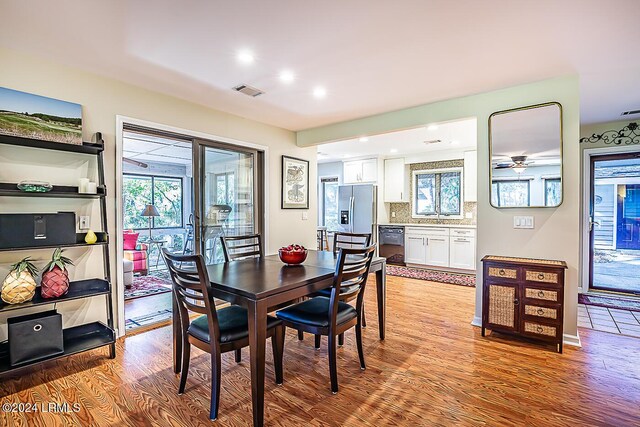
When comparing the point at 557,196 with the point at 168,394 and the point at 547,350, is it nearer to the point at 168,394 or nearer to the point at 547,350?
the point at 547,350

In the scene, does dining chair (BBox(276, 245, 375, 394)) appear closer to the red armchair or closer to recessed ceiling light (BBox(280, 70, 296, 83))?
recessed ceiling light (BBox(280, 70, 296, 83))

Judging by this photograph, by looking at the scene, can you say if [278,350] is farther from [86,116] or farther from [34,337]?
[86,116]

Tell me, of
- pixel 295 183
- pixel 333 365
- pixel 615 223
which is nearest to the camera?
pixel 333 365

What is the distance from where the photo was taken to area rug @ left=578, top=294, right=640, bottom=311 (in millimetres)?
4004

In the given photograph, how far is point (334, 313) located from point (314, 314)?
0.61 feet

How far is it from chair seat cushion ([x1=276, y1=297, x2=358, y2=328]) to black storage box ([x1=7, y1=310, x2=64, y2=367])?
1640 millimetres

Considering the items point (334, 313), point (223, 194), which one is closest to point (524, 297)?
point (334, 313)

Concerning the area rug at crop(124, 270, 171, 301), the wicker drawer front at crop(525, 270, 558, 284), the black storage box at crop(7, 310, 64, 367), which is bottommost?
the area rug at crop(124, 270, 171, 301)

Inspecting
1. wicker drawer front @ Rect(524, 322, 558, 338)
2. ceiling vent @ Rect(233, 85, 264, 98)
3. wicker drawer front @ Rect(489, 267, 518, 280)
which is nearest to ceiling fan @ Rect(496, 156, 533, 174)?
wicker drawer front @ Rect(489, 267, 518, 280)

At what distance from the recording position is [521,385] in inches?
87.3

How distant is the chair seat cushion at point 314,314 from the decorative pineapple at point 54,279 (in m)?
1.65

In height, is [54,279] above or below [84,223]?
below

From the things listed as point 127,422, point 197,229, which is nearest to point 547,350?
point 127,422

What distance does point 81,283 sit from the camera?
8.98 feet
